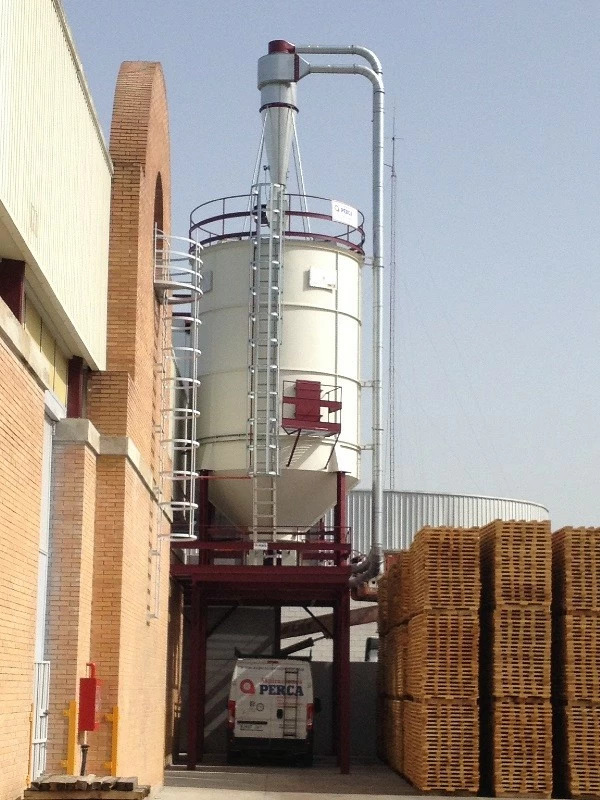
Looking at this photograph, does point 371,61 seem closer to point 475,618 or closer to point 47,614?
point 475,618

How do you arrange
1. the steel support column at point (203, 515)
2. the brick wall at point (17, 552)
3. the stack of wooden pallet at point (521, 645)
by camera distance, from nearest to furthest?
the brick wall at point (17, 552)
the stack of wooden pallet at point (521, 645)
the steel support column at point (203, 515)

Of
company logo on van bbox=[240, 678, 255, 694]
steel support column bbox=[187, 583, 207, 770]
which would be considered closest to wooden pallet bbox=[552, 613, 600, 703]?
company logo on van bbox=[240, 678, 255, 694]

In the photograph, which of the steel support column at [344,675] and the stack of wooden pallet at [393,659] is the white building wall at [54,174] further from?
the steel support column at [344,675]

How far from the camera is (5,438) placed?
40.5 feet

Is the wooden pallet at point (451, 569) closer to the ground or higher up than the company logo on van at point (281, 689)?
higher up

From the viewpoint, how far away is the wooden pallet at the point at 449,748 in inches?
922

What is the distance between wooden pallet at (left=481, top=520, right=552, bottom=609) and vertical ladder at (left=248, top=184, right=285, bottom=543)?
6546 mm

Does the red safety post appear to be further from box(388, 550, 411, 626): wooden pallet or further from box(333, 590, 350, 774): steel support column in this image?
box(333, 590, 350, 774): steel support column

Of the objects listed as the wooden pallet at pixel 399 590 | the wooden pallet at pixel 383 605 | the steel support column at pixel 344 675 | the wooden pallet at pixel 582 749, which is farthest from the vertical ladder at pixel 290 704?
the wooden pallet at pixel 582 749

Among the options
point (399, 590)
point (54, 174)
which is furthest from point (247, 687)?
point (54, 174)

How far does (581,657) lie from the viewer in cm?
2336

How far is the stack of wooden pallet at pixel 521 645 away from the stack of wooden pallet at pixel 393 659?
402 centimetres

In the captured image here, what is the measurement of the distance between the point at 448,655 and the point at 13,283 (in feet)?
42.9

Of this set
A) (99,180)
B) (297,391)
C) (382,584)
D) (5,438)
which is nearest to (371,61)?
(297,391)
